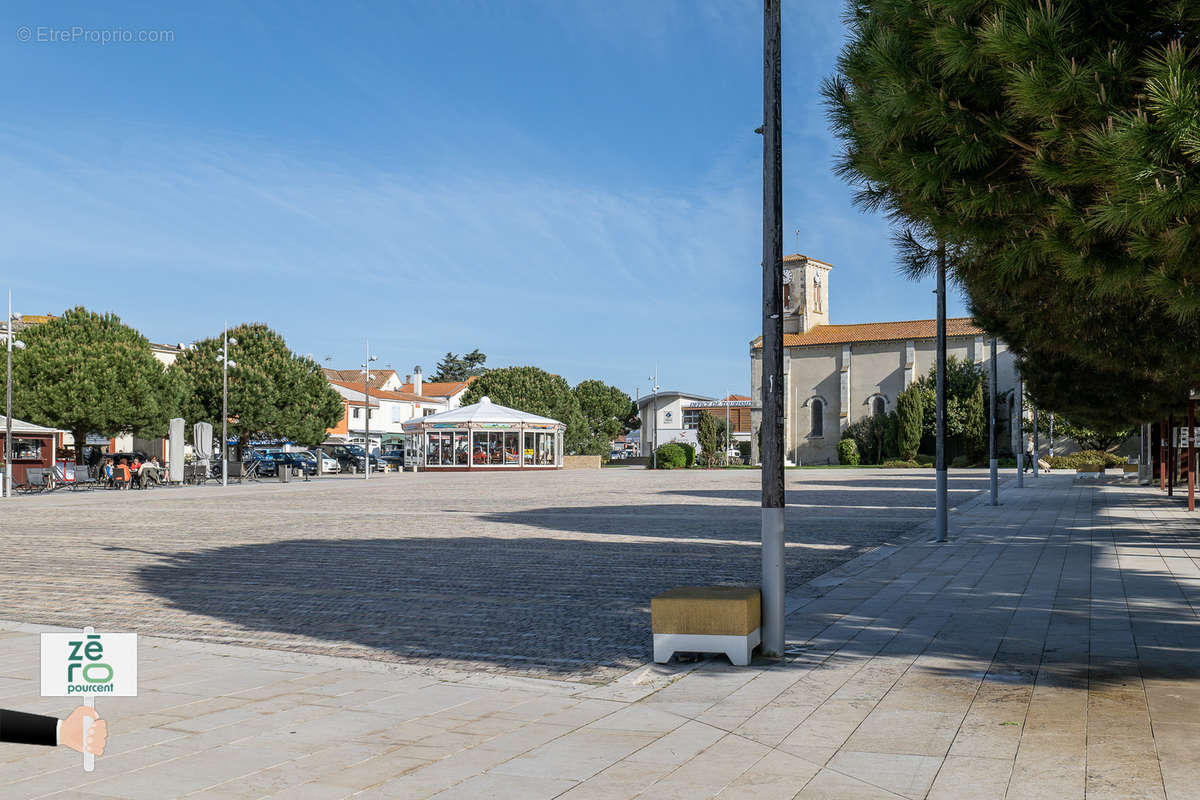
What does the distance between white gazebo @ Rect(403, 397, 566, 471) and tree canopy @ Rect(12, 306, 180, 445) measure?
21.8 meters

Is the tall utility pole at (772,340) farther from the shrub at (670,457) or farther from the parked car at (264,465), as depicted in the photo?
the shrub at (670,457)

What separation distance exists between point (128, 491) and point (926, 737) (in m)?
35.4

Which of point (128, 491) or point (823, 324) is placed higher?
point (823, 324)

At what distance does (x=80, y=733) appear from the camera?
2873mm

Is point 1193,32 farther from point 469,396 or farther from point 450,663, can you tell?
point 469,396

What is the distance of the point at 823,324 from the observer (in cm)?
8544

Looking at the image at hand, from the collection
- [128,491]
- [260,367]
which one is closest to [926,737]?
[128,491]

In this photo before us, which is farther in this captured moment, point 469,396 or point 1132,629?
point 469,396

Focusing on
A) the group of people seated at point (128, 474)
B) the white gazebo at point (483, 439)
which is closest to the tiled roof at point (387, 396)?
the white gazebo at point (483, 439)

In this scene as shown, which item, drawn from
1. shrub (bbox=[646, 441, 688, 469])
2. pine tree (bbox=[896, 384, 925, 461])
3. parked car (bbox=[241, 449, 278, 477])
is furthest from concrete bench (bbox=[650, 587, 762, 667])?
pine tree (bbox=[896, 384, 925, 461])

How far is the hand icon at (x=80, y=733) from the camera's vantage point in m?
2.81

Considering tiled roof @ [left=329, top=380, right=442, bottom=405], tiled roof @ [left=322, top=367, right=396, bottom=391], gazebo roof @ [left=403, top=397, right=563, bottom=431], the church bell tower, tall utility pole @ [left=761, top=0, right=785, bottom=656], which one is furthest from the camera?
tiled roof @ [left=322, top=367, right=396, bottom=391]

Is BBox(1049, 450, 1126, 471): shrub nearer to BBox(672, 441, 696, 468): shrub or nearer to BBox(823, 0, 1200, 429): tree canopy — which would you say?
BBox(672, 441, 696, 468): shrub

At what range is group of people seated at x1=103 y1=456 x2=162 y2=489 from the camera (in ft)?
120
